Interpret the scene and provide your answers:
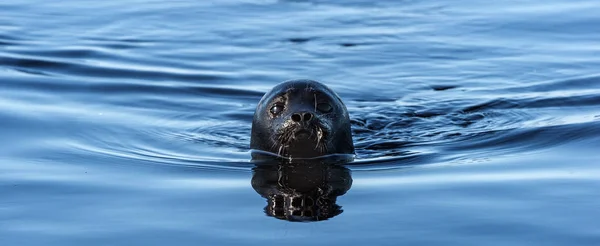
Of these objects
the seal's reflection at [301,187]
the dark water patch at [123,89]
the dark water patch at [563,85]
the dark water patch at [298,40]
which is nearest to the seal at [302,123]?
the seal's reflection at [301,187]

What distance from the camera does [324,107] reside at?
820 centimetres

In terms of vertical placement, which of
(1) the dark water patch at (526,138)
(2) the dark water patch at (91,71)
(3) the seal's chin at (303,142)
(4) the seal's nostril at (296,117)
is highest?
(2) the dark water patch at (91,71)

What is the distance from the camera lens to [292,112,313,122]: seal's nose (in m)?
7.97

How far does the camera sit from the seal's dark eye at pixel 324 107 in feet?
26.8

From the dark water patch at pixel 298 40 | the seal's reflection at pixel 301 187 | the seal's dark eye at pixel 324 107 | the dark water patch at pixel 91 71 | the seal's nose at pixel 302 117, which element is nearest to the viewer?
the seal's reflection at pixel 301 187

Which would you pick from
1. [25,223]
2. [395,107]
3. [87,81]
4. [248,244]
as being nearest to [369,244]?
[248,244]

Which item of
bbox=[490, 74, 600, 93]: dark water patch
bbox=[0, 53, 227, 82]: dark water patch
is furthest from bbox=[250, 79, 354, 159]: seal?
bbox=[0, 53, 227, 82]: dark water patch

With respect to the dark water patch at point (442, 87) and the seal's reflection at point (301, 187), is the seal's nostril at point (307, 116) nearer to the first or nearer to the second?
the seal's reflection at point (301, 187)

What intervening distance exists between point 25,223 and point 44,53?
6.41 metres

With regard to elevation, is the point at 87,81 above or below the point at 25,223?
above

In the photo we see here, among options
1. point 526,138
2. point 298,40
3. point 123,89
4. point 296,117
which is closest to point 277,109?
point 296,117

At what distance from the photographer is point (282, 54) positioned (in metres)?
12.2

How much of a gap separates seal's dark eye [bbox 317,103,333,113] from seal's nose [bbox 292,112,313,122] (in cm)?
20

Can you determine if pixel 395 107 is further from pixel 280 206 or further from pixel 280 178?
pixel 280 206
